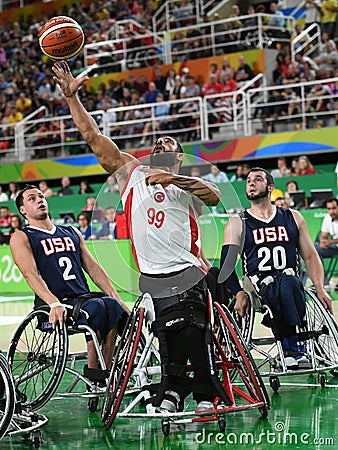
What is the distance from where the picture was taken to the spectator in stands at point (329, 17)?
21062mm

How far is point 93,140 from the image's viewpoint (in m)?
5.90

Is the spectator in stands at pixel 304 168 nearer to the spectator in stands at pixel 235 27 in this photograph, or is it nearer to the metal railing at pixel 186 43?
the metal railing at pixel 186 43

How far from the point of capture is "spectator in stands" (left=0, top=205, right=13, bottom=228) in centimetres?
1933

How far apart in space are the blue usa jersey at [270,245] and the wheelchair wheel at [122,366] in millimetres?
1802

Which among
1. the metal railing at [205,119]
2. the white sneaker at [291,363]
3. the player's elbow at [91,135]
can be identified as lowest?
the white sneaker at [291,363]

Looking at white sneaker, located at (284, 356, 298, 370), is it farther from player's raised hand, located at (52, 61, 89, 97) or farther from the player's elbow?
player's raised hand, located at (52, 61, 89, 97)

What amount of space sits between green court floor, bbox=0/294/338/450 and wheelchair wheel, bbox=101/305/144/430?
0.47 feet

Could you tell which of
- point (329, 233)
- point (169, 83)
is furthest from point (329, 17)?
point (329, 233)

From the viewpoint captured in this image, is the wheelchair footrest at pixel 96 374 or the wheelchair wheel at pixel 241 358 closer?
the wheelchair wheel at pixel 241 358

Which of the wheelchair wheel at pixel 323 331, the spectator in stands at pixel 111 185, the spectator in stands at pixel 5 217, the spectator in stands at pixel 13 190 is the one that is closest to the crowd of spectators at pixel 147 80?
the spectator in stands at pixel 13 190

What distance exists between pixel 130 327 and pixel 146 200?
2.72 feet

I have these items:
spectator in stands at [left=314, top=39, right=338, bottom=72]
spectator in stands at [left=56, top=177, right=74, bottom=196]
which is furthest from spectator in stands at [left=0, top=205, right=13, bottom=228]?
spectator in stands at [left=314, top=39, right=338, bottom=72]

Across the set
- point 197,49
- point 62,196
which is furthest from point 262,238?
point 197,49

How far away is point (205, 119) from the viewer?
65.7ft
